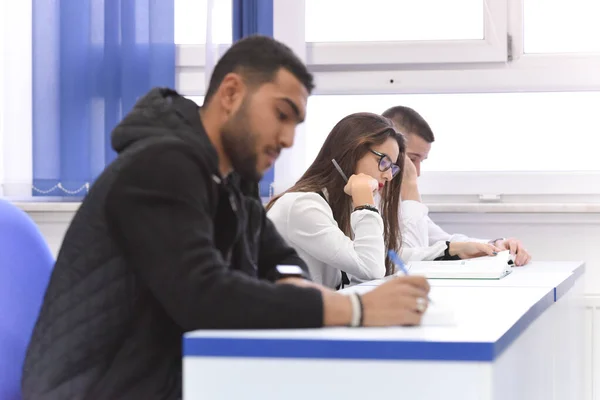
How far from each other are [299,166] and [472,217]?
659 mm

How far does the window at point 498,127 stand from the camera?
3.45m

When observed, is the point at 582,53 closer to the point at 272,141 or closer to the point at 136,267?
the point at 272,141

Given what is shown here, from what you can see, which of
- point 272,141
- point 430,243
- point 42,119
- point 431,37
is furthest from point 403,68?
point 272,141

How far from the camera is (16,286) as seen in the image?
1.57 m

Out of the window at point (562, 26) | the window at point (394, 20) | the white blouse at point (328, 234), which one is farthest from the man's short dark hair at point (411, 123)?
the white blouse at point (328, 234)

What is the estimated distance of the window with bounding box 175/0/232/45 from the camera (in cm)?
334

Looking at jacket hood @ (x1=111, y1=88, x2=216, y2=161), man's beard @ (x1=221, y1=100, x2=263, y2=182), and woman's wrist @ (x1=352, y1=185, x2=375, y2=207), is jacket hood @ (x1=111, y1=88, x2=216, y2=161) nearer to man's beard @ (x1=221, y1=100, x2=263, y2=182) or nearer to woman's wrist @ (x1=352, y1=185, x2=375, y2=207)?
man's beard @ (x1=221, y1=100, x2=263, y2=182)

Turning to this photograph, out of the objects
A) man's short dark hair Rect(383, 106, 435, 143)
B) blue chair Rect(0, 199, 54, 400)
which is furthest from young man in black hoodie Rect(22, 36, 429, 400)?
man's short dark hair Rect(383, 106, 435, 143)

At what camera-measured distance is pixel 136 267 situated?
1252 mm

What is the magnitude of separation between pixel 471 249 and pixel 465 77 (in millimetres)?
882

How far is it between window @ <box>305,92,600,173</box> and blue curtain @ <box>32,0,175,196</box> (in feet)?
2.17

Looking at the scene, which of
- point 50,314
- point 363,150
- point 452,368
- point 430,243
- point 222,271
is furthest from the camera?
point 430,243

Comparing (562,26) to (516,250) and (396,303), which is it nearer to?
(516,250)

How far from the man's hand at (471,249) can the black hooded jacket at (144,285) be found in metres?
1.56
